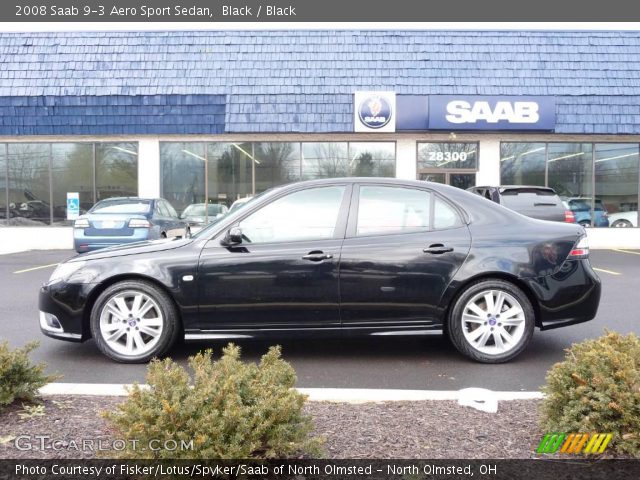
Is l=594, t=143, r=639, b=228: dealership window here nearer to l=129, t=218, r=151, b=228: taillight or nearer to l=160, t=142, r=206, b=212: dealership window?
l=160, t=142, r=206, b=212: dealership window

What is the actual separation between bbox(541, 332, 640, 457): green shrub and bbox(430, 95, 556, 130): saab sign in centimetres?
1214

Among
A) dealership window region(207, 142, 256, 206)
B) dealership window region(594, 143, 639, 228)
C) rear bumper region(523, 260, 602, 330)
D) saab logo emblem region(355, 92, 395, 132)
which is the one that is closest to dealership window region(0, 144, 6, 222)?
dealership window region(207, 142, 256, 206)

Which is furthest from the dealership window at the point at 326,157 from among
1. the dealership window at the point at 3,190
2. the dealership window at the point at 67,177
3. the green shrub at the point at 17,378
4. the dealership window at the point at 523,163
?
the green shrub at the point at 17,378

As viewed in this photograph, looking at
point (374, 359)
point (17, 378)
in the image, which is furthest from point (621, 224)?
point (17, 378)

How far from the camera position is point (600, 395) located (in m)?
2.70

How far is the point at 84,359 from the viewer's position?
4.94 metres

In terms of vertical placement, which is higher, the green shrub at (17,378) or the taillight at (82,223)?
the taillight at (82,223)

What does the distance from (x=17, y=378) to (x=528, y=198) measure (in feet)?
29.5

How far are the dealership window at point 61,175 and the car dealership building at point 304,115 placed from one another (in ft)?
0.12

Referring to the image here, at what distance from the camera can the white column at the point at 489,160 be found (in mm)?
15516

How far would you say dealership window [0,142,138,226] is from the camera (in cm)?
1590

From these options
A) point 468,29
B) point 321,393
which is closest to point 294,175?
point 468,29

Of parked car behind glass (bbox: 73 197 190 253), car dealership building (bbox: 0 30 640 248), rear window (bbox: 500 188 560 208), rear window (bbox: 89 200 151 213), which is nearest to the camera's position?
rear window (bbox: 500 188 560 208)

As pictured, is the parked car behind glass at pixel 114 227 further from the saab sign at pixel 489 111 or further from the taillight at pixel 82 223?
the saab sign at pixel 489 111
